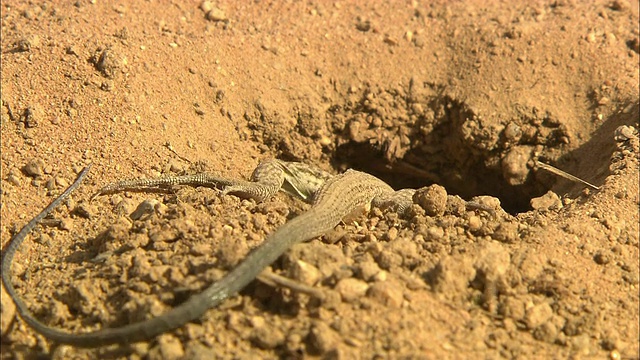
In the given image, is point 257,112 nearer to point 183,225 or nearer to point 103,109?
point 103,109

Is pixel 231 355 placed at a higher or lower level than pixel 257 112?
lower

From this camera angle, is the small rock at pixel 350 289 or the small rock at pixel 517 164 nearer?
the small rock at pixel 350 289

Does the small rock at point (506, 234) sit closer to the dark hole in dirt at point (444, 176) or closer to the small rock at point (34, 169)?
the dark hole in dirt at point (444, 176)

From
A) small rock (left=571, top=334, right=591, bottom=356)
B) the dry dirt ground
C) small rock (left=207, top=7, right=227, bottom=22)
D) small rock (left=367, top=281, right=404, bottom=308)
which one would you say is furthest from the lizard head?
small rock (left=571, top=334, right=591, bottom=356)

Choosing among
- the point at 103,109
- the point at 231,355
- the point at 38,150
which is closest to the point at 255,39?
the point at 103,109

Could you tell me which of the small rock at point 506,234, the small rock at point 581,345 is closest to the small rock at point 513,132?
the small rock at point 506,234

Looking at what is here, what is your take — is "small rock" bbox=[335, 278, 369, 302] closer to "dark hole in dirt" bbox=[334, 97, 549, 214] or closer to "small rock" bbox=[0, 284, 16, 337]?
"small rock" bbox=[0, 284, 16, 337]

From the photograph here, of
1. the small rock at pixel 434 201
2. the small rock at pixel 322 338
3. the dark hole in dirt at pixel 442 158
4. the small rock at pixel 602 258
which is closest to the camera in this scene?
the small rock at pixel 322 338

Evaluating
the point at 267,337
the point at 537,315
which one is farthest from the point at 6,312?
the point at 537,315
